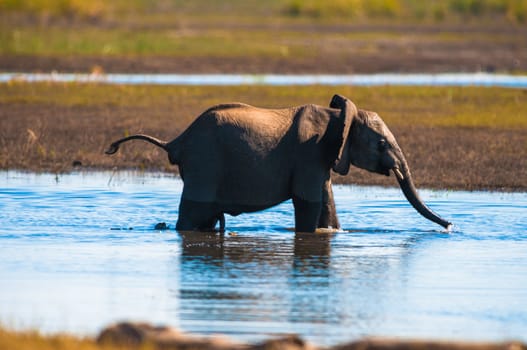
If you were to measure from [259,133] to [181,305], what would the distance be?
349cm

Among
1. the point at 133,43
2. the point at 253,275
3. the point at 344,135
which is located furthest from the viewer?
the point at 133,43

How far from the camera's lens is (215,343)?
6.71m

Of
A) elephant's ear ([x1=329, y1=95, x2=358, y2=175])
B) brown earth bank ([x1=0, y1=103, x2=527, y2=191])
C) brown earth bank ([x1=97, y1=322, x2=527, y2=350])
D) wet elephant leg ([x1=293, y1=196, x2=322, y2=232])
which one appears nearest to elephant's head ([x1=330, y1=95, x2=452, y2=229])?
elephant's ear ([x1=329, y1=95, x2=358, y2=175])

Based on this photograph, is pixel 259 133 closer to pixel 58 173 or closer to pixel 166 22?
pixel 58 173

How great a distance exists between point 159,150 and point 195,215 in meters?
7.17

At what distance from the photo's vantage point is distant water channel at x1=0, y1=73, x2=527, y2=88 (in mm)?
30719

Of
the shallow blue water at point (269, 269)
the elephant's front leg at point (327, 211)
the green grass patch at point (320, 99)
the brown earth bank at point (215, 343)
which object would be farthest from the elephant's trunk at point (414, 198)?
the green grass patch at point (320, 99)

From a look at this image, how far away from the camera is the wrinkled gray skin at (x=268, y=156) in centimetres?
1181

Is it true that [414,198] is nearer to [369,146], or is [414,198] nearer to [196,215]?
[369,146]

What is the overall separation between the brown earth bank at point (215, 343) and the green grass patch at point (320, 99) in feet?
50.2

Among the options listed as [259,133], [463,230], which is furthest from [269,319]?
[463,230]

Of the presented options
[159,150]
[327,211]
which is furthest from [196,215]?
[159,150]

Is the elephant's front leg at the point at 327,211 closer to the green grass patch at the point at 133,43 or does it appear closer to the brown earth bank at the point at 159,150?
the brown earth bank at the point at 159,150

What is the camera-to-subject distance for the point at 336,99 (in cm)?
1252
